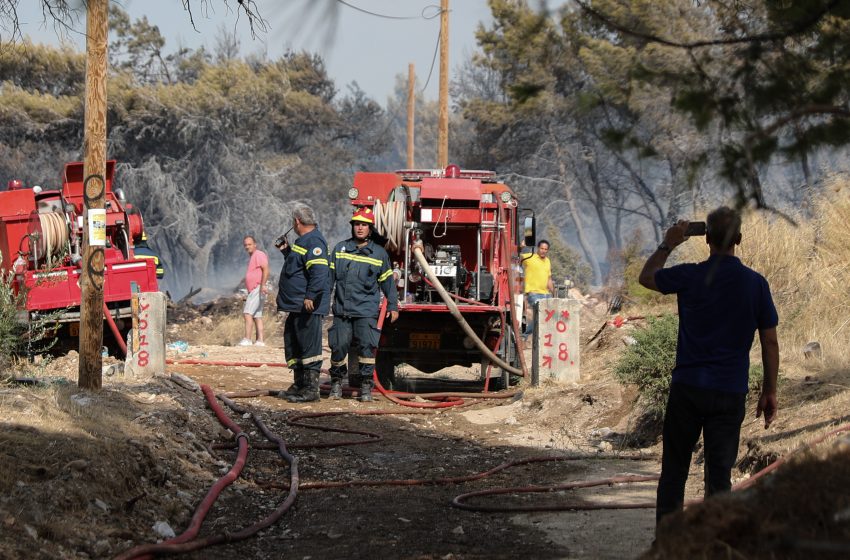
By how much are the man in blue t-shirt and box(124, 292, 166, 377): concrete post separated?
836 cm

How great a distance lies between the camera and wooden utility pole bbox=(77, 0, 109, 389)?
10.4 metres

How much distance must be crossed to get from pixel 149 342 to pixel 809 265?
7.91 metres

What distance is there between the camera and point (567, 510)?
24.9ft

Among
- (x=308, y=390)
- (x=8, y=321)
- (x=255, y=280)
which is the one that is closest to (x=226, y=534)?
(x=8, y=321)

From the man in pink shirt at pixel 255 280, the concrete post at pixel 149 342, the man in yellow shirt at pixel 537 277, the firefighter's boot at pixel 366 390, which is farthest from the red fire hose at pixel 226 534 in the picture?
the man in yellow shirt at pixel 537 277

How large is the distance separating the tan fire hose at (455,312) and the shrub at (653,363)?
280 cm

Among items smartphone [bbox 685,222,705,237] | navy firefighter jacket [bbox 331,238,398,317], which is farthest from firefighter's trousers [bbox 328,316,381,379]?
smartphone [bbox 685,222,705,237]

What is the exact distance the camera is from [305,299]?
12578 millimetres

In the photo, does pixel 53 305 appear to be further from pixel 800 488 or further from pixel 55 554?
pixel 800 488

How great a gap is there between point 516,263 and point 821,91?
35.2 feet

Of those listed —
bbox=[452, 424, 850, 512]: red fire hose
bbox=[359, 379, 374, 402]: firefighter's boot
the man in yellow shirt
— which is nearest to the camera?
bbox=[452, 424, 850, 512]: red fire hose

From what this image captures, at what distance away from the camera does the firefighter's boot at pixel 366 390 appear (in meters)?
13.3

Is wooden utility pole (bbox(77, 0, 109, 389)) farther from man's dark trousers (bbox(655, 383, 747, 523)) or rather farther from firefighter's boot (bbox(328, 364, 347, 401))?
man's dark trousers (bbox(655, 383, 747, 523))

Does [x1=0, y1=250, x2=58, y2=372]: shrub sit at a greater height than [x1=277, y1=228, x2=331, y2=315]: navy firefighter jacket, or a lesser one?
lesser
